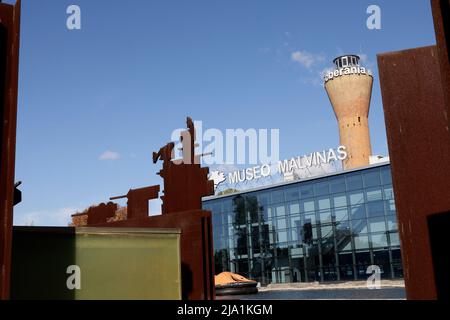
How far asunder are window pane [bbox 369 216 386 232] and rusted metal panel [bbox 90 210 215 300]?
39330 mm

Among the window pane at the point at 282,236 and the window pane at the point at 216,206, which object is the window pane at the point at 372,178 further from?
the window pane at the point at 216,206

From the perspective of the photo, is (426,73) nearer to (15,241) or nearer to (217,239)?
(15,241)

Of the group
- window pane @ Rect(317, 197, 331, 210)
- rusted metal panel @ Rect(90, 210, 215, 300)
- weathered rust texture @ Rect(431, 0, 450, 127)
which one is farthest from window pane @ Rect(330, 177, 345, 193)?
weathered rust texture @ Rect(431, 0, 450, 127)

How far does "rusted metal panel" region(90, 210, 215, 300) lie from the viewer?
9.32m

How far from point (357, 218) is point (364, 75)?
3624 cm

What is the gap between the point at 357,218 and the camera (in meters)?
48.0

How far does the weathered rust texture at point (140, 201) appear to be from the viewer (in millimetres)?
12789

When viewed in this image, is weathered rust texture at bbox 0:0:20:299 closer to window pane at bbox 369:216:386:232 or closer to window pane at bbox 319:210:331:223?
window pane at bbox 369:216:386:232

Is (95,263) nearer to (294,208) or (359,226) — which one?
(359,226)

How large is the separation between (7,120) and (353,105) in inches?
3032

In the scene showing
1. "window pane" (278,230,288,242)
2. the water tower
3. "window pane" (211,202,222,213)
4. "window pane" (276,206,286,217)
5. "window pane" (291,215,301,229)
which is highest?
the water tower

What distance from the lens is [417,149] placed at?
5242mm
